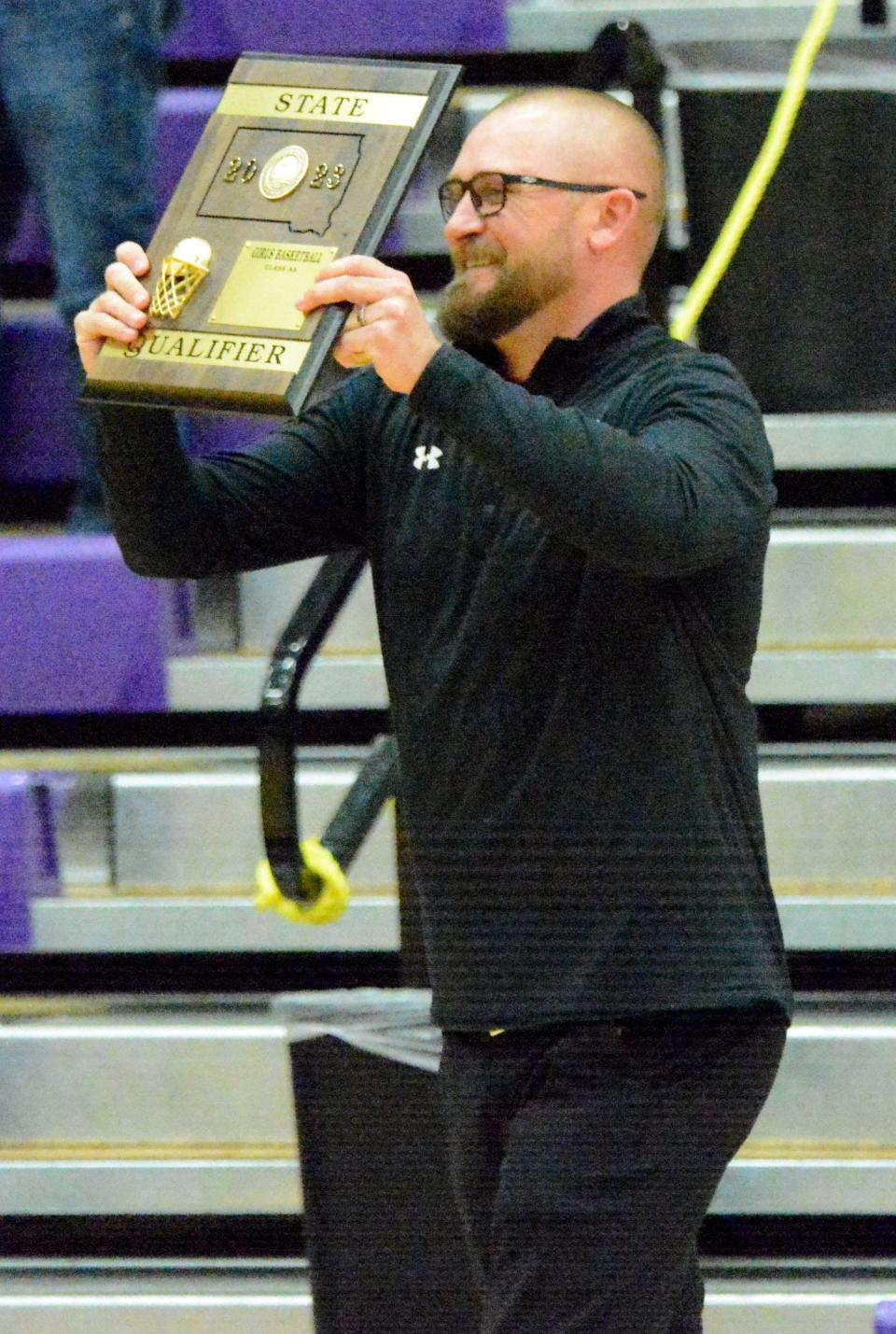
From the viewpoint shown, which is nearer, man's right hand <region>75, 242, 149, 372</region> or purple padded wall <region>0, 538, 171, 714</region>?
man's right hand <region>75, 242, 149, 372</region>

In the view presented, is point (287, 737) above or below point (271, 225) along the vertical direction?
below

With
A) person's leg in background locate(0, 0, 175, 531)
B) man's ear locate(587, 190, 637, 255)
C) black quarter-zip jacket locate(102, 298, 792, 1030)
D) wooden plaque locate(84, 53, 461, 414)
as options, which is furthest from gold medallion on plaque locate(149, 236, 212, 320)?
person's leg in background locate(0, 0, 175, 531)

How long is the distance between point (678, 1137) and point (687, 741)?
8.4 inches

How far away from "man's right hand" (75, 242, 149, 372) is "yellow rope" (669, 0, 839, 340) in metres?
0.59

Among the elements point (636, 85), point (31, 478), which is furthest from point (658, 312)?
point (31, 478)

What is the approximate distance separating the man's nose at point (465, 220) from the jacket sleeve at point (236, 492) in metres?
0.12

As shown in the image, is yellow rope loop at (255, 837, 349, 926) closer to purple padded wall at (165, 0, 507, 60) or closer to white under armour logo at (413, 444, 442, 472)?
white under armour logo at (413, 444, 442, 472)

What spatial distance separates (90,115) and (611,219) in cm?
80

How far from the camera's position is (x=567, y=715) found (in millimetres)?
1171

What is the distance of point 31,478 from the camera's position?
2225mm

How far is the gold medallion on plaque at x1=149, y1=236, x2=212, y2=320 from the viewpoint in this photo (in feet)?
3.68

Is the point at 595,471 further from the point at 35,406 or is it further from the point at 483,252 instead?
the point at 35,406

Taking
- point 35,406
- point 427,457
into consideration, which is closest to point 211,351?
point 427,457

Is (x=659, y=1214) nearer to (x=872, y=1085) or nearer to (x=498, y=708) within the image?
(x=498, y=708)
